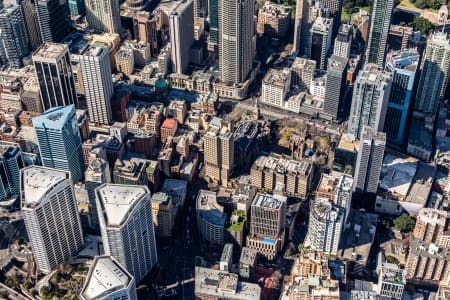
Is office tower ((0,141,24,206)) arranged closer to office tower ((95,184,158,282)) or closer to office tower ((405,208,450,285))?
office tower ((95,184,158,282))

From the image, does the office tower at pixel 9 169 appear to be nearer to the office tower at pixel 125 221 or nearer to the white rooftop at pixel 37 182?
the white rooftop at pixel 37 182

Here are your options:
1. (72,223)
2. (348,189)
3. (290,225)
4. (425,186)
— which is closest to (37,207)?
(72,223)

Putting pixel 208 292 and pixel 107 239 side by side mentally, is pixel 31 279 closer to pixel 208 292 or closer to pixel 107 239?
pixel 107 239

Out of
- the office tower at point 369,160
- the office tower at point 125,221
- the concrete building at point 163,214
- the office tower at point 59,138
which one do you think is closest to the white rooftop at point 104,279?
the office tower at point 125,221

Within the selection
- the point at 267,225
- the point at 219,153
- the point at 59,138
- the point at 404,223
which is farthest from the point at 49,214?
the point at 404,223

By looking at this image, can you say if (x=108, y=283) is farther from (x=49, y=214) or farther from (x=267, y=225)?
(x=267, y=225)

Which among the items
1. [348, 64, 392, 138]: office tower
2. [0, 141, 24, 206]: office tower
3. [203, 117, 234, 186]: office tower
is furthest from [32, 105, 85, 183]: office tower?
[348, 64, 392, 138]: office tower

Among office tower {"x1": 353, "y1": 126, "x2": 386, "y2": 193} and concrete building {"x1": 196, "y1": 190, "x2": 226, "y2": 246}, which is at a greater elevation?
office tower {"x1": 353, "y1": 126, "x2": 386, "y2": 193}
